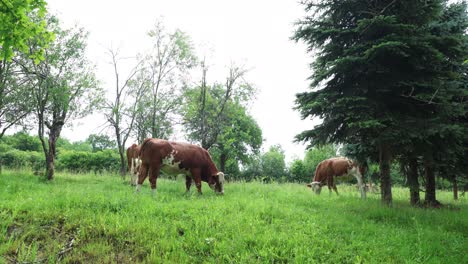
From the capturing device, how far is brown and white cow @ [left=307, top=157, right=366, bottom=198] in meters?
14.9

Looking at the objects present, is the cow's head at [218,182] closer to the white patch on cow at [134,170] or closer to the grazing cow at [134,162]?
the grazing cow at [134,162]

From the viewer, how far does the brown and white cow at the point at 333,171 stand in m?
14.9

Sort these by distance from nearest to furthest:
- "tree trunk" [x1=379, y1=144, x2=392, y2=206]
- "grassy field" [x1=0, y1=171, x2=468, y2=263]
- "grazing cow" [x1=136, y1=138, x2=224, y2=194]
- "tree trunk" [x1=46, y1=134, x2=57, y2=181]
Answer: "grassy field" [x1=0, y1=171, x2=468, y2=263] → "tree trunk" [x1=379, y1=144, x2=392, y2=206] → "grazing cow" [x1=136, y1=138, x2=224, y2=194] → "tree trunk" [x1=46, y1=134, x2=57, y2=181]

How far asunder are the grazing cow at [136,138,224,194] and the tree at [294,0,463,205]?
162 inches

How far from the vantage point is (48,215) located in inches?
250

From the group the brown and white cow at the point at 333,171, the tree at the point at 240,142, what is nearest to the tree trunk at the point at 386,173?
the brown and white cow at the point at 333,171

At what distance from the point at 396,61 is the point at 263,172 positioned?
176ft

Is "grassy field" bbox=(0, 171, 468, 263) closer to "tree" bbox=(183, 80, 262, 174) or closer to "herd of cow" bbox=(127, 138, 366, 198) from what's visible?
"herd of cow" bbox=(127, 138, 366, 198)

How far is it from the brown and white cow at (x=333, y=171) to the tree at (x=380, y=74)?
5221mm

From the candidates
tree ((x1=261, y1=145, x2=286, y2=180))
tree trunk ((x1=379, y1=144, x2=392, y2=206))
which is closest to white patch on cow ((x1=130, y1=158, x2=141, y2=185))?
tree trunk ((x1=379, y1=144, x2=392, y2=206))

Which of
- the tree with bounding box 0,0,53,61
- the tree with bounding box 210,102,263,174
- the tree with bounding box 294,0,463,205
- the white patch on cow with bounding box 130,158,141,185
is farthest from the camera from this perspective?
the tree with bounding box 210,102,263,174

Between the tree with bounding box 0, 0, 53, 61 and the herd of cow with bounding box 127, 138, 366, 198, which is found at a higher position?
the tree with bounding box 0, 0, 53, 61

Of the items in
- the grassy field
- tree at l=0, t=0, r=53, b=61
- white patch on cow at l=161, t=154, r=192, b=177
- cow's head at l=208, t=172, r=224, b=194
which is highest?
tree at l=0, t=0, r=53, b=61

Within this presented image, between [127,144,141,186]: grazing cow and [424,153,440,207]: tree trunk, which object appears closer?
[424,153,440,207]: tree trunk
